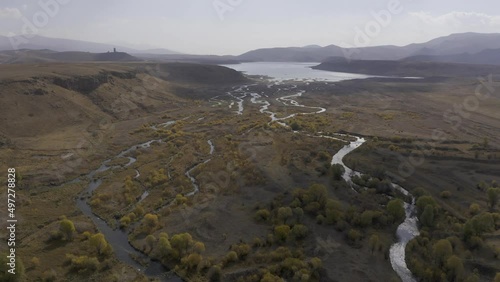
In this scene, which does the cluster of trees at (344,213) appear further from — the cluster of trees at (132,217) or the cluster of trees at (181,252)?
the cluster of trees at (132,217)

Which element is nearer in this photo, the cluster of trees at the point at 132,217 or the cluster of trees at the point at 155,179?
the cluster of trees at the point at 132,217

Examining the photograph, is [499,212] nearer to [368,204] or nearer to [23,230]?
[368,204]

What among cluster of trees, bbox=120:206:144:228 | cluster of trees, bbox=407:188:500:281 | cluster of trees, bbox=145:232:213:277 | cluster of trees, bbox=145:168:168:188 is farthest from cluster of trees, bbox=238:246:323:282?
cluster of trees, bbox=145:168:168:188

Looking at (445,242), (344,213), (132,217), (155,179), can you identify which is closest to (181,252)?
(132,217)

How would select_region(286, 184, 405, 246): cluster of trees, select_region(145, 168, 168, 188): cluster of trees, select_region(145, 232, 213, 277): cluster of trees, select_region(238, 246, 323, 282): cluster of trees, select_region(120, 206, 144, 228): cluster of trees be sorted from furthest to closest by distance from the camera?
select_region(145, 168, 168, 188): cluster of trees, select_region(120, 206, 144, 228): cluster of trees, select_region(286, 184, 405, 246): cluster of trees, select_region(145, 232, 213, 277): cluster of trees, select_region(238, 246, 323, 282): cluster of trees

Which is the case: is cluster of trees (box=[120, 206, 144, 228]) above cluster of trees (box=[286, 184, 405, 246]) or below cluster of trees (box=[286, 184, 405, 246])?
below

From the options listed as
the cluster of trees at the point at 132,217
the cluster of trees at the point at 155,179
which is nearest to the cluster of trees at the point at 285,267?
the cluster of trees at the point at 132,217

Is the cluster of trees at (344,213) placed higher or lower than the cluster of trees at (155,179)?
higher

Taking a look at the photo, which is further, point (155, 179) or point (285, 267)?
point (155, 179)

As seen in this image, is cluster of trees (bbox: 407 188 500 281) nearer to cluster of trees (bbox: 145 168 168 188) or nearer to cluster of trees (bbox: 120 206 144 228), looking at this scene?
cluster of trees (bbox: 120 206 144 228)

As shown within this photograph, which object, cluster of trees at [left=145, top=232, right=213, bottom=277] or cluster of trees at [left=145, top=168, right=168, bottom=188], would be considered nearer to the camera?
cluster of trees at [left=145, top=232, right=213, bottom=277]

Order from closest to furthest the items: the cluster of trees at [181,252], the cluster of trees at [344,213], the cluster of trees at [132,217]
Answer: the cluster of trees at [181,252], the cluster of trees at [344,213], the cluster of trees at [132,217]

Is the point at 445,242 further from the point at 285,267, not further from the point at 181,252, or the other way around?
the point at 181,252
